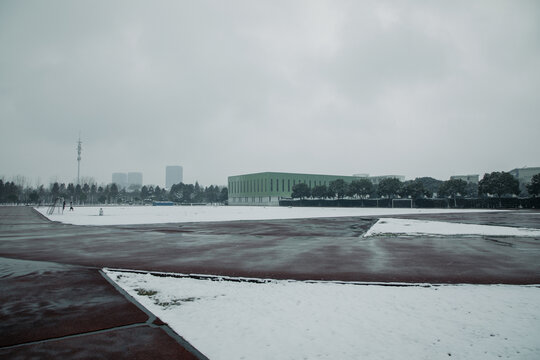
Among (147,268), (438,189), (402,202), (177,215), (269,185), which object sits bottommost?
(177,215)

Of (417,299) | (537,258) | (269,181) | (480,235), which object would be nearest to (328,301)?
(417,299)

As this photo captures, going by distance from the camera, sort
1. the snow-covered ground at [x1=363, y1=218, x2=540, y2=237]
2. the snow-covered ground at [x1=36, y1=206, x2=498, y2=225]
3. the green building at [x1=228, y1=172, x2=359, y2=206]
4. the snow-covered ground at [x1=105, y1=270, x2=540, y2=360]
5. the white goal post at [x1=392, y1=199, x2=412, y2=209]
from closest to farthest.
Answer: the snow-covered ground at [x1=105, y1=270, x2=540, y2=360] < the snow-covered ground at [x1=363, y1=218, x2=540, y2=237] < the snow-covered ground at [x1=36, y1=206, x2=498, y2=225] < the white goal post at [x1=392, y1=199, x2=412, y2=209] < the green building at [x1=228, y1=172, x2=359, y2=206]

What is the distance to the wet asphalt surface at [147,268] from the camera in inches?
167

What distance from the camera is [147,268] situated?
8.83 m

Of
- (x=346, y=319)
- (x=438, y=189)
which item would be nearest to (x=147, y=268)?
(x=346, y=319)

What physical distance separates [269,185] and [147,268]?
115086 mm

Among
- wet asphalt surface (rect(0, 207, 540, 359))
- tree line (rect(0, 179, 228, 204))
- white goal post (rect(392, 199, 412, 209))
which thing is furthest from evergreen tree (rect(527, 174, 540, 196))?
tree line (rect(0, 179, 228, 204))

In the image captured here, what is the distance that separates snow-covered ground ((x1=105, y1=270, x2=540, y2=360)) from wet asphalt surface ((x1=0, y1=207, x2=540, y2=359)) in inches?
22.2

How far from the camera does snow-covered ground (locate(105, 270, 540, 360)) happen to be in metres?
3.99

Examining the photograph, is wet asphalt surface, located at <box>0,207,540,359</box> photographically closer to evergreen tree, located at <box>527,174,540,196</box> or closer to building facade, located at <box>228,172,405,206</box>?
evergreen tree, located at <box>527,174,540,196</box>

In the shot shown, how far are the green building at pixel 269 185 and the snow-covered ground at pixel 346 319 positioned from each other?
367 feet

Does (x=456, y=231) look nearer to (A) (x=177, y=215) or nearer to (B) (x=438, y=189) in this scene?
(A) (x=177, y=215)

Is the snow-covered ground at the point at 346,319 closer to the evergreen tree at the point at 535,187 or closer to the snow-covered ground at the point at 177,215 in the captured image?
the snow-covered ground at the point at 177,215

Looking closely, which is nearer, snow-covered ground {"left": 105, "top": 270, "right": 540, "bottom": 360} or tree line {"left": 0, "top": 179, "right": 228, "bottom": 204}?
snow-covered ground {"left": 105, "top": 270, "right": 540, "bottom": 360}
